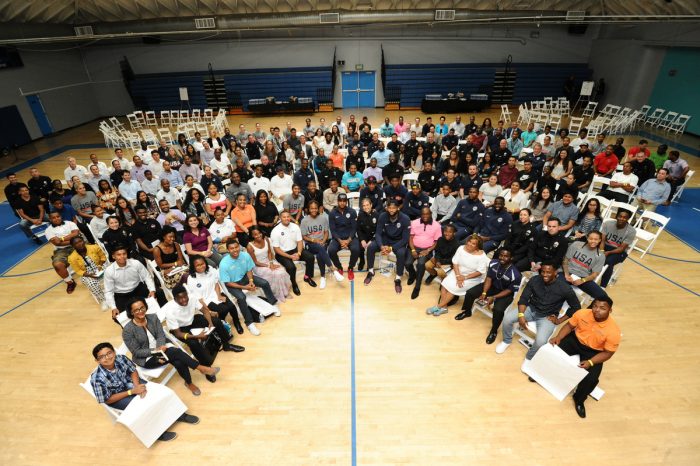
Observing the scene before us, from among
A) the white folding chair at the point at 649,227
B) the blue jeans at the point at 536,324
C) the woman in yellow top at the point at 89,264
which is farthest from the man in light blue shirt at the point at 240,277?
the white folding chair at the point at 649,227

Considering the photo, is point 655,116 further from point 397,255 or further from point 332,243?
point 332,243

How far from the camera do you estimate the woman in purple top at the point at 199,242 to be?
4.84 meters

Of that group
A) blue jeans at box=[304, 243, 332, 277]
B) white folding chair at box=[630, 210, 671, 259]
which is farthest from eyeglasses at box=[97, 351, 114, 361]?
white folding chair at box=[630, 210, 671, 259]

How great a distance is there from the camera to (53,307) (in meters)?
5.01

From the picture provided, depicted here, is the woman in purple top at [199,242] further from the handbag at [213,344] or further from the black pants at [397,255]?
the black pants at [397,255]

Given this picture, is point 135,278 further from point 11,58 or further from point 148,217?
point 11,58

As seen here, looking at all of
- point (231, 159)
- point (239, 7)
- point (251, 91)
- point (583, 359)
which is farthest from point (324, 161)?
point (251, 91)

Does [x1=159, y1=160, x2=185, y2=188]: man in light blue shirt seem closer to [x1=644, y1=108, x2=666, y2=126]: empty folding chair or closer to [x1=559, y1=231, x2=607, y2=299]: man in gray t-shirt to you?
[x1=559, y1=231, x2=607, y2=299]: man in gray t-shirt

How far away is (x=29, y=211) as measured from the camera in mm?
6523

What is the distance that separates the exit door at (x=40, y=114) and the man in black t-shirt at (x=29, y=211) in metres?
11.0

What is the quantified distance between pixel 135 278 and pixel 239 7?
12.4m

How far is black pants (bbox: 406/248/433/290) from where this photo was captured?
491cm

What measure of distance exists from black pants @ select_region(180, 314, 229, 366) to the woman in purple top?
109cm

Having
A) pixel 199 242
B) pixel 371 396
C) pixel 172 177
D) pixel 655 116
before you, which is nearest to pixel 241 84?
pixel 172 177
